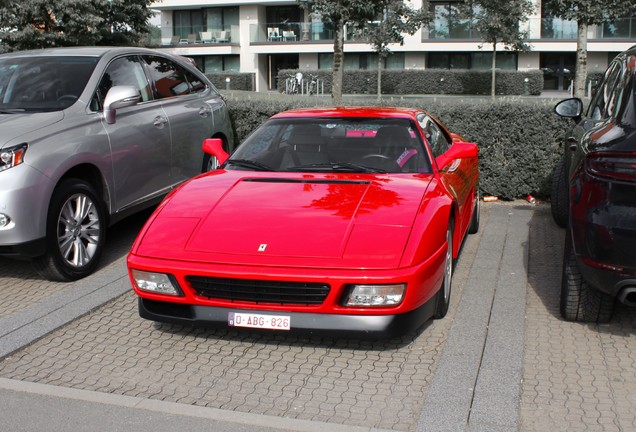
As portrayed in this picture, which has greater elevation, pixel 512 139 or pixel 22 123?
pixel 22 123

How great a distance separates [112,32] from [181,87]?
104 feet

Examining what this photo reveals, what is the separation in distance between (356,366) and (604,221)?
1740 mm

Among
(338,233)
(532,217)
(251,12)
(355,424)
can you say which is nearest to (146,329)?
(338,233)

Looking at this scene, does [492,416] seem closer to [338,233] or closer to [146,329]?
[338,233]

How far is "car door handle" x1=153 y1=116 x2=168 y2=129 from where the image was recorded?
24.7ft

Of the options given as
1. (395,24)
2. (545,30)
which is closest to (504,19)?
(395,24)

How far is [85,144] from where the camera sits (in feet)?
21.2

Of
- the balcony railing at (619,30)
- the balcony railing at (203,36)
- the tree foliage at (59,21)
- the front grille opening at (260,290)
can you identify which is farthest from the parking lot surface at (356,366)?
the balcony railing at (203,36)

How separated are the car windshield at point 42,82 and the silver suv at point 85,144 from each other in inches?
0.4

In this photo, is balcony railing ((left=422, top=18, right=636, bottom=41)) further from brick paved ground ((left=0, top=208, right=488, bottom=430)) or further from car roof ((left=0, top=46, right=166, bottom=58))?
brick paved ground ((left=0, top=208, right=488, bottom=430))

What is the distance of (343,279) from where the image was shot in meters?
4.32

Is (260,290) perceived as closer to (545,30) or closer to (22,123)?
(22,123)

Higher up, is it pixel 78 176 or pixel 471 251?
pixel 78 176

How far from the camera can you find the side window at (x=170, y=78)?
7.98 metres
